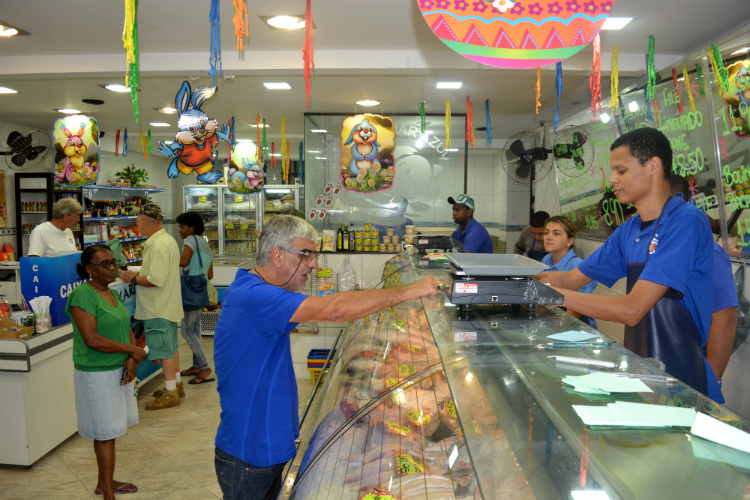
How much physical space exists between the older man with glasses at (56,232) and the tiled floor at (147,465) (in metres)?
2.29

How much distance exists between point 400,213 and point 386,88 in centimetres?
217

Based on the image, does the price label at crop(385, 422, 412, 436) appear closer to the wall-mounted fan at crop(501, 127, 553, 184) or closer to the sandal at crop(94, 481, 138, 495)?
the sandal at crop(94, 481, 138, 495)

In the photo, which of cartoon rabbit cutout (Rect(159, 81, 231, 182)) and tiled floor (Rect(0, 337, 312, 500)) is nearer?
tiled floor (Rect(0, 337, 312, 500))

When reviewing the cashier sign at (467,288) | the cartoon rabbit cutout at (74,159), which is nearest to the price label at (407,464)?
the cashier sign at (467,288)

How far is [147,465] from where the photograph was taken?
4020 mm

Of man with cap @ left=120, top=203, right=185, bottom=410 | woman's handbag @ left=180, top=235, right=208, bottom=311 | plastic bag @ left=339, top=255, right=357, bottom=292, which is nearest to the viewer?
man with cap @ left=120, top=203, right=185, bottom=410

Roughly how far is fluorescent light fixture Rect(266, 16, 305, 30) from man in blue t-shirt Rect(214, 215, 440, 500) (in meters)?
3.11

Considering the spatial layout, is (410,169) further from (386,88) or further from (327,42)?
(327,42)

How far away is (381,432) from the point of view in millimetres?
2238

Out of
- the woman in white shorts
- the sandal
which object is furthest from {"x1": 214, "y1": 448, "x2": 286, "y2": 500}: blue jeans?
the sandal

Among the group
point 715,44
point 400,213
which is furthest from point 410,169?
point 715,44

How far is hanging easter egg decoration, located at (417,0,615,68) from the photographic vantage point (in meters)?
2.26

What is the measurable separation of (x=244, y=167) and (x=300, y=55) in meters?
2.93

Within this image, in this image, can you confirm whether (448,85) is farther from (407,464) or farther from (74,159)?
(407,464)
